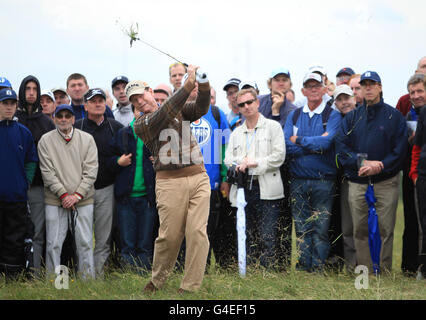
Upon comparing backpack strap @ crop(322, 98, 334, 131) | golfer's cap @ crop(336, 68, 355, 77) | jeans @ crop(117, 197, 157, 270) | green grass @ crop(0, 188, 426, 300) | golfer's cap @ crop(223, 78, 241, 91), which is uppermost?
golfer's cap @ crop(336, 68, 355, 77)

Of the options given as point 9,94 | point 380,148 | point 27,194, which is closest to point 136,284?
point 27,194

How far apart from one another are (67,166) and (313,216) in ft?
13.0

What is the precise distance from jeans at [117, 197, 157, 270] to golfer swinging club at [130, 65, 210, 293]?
1861 mm

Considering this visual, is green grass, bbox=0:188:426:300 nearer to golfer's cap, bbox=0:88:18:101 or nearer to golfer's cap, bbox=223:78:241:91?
golfer's cap, bbox=0:88:18:101

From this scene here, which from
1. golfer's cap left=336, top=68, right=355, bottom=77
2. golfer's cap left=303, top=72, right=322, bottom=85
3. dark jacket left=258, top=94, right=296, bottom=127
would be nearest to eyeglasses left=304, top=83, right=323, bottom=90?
golfer's cap left=303, top=72, right=322, bottom=85

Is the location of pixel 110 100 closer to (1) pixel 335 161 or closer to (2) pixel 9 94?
(2) pixel 9 94

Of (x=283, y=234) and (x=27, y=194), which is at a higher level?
(x=27, y=194)

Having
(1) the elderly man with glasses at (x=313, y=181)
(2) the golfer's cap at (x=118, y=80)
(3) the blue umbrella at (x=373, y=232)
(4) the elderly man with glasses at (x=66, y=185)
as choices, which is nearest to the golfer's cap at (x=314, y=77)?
(1) the elderly man with glasses at (x=313, y=181)

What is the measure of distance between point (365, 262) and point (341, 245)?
734 mm

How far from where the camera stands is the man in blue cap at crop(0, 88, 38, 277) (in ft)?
25.3

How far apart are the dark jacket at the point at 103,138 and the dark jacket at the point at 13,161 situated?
1150 millimetres

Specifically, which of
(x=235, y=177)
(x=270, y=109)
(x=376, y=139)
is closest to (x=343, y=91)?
(x=376, y=139)

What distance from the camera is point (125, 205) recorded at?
8.52m

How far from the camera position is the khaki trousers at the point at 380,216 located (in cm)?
805
